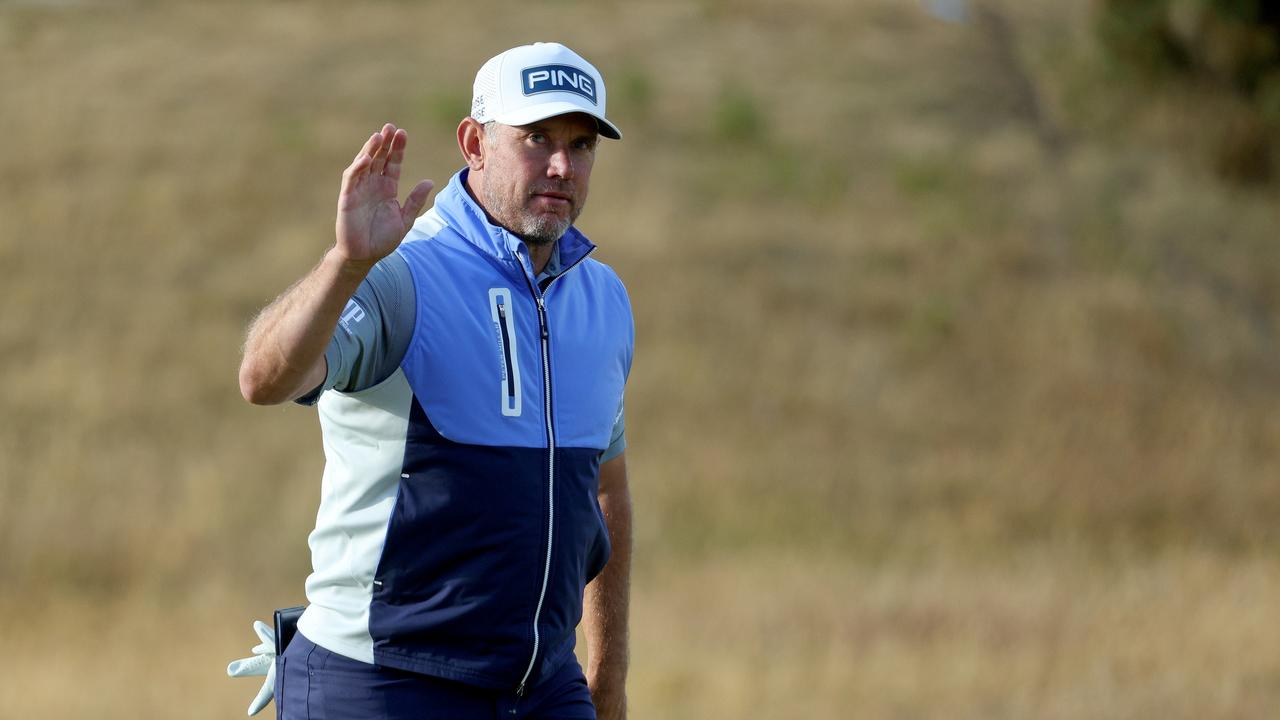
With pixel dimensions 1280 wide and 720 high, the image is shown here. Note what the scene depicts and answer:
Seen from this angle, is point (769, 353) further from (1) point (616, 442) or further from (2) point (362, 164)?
(2) point (362, 164)

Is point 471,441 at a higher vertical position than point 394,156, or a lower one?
lower

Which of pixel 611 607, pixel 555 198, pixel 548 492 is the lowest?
pixel 611 607

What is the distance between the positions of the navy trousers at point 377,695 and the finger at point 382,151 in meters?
0.96

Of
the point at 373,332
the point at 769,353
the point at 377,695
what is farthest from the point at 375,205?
the point at 769,353

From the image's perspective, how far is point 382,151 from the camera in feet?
9.33

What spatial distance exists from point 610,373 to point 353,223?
817 mm

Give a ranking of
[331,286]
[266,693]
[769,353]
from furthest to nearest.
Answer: [769,353] → [266,693] → [331,286]

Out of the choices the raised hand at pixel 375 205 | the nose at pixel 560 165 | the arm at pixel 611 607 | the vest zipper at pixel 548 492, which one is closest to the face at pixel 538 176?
the nose at pixel 560 165

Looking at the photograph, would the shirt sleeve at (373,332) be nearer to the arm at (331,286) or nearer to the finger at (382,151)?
the arm at (331,286)

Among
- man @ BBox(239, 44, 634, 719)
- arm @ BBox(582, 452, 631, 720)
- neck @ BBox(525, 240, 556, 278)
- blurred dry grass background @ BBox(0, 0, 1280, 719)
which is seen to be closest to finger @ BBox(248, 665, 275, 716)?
man @ BBox(239, 44, 634, 719)

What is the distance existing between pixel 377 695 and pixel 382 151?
104cm

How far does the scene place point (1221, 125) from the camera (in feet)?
78.4

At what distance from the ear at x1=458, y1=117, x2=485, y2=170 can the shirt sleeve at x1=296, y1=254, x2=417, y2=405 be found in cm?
40

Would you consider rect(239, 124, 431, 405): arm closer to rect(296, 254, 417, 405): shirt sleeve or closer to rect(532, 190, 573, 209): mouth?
rect(296, 254, 417, 405): shirt sleeve
